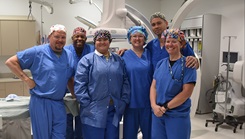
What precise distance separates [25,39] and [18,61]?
334cm

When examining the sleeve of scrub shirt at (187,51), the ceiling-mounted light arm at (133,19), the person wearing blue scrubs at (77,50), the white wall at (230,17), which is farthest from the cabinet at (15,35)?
the sleeve of scrub shirt at (187,51)

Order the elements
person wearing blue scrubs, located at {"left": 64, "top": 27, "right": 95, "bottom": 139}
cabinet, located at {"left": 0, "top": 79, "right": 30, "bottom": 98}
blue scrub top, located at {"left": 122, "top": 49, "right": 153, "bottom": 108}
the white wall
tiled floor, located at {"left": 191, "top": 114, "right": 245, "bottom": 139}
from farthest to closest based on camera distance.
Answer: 1. cabinet, located at {"left": 0, "top": 79, "right": 30, "bottom": 98}
2. the white wall
3. tiled floor, located at {"left": 191, "top": 114, "right": 245, "bottom": 139}
4. person wearing blue scrubs, located at {"left": 64, "top": 27, "right": 95, "bottom": 139}
5. blue scrub top, located at {"left": 122, "top": 49, "right": 153, "bottom": 108}

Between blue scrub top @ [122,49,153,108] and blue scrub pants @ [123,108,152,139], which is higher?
blue scrub top @ [122,49,153,108]

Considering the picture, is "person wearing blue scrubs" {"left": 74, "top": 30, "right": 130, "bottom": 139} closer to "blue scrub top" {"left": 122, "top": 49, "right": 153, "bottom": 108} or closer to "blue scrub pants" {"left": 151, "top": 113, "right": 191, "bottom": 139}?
"blue scrub top" {"left": 122, "top": 49, "right": 153, "bottom": 108}

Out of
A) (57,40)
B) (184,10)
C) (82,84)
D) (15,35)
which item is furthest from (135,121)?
(15,35)

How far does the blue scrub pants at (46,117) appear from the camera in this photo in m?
2.03

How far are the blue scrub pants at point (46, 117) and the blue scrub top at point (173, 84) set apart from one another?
2.87 feet

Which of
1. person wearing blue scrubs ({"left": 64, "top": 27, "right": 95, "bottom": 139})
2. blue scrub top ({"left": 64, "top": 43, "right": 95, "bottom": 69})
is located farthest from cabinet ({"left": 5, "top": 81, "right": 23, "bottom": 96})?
blue scrub top ({"left": 64, "top": 43, "right": 95, "bottom": 69})

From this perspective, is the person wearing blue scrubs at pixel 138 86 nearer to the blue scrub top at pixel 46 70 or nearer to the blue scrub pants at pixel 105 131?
the blue scrub pants at pixel 105 131

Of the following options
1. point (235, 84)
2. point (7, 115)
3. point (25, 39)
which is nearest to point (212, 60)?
point (235, 84)

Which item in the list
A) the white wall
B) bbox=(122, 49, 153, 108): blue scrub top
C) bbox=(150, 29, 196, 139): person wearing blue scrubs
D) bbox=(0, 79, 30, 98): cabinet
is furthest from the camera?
bbox=(0, 79, 30, 98): cabinet

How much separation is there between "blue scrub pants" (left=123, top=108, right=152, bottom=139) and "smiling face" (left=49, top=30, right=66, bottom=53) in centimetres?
84

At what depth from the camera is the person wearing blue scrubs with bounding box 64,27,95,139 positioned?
96.3 inches

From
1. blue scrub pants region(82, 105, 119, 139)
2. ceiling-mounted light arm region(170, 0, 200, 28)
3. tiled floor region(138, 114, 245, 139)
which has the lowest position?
tiled floor region(138, 114, 245, 139)
